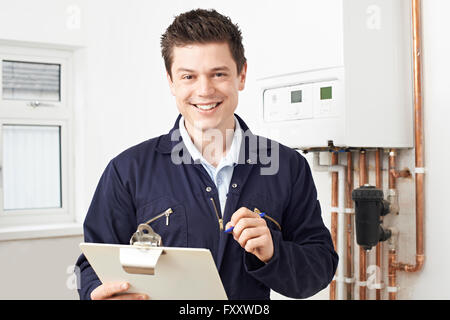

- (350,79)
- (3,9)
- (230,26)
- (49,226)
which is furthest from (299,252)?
(3,9)

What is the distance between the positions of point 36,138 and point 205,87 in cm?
215

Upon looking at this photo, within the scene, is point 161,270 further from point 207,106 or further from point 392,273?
point 392,273

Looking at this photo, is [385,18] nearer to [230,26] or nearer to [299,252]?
[230,26]

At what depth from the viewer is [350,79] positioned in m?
1.80

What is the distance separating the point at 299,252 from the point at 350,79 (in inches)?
34.1

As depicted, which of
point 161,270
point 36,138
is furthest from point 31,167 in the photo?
point 161,270

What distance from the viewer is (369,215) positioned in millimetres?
1787

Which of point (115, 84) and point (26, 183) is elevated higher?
point (115, 84)

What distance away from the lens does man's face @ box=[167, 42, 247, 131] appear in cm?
115

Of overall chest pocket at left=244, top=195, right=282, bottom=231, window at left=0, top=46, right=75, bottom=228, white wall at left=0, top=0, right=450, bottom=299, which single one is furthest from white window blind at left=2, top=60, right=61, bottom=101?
overall chest pocket at left=244, top=195, right=282, bottom=231

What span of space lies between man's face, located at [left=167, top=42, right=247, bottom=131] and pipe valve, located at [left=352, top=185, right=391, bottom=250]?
775 mm

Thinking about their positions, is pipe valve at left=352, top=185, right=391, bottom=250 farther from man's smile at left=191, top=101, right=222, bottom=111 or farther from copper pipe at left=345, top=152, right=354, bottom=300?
man's smile at left=191, top=101, right=222, bottom=111

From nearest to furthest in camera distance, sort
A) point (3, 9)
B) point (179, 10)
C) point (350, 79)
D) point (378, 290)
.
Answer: point (350, 79)
point (378, 290)
point (3, 9)
point (179, 10)

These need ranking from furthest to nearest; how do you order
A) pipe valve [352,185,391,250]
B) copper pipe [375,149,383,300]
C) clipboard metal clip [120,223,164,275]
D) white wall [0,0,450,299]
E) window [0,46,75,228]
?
window [0,46,75,228] → white wall [0,0,450,299] → copper pipe [375,149,383,300] → pipe valve [352,185,391,250] → clipboard metal clip [120,223,164,275]
